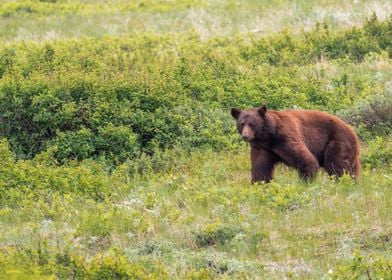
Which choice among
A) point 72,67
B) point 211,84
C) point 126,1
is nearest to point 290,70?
point 211,84

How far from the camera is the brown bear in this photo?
11.0 m

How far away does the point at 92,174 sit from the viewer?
42.1ft

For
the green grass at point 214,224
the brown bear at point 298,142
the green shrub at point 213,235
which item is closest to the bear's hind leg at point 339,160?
A: the brown bear at point 298,142

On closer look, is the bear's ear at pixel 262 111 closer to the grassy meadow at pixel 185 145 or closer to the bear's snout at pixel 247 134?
the bear's snout at pixel 247 134

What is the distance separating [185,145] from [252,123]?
2932 millimetres

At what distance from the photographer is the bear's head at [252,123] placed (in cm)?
1098

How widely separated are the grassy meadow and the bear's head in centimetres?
57

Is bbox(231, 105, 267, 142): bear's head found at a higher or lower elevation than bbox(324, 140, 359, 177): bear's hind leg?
higher

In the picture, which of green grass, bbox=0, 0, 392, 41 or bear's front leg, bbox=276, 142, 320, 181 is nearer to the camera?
bear's front leg, bbox=276, 142, 320, 181

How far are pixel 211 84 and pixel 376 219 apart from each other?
6636 millimetres

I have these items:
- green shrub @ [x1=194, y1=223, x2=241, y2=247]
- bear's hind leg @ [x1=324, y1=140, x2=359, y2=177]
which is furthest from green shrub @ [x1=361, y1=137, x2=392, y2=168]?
green shrub @ [x1=194, y1=223, x2=241, y2=247]

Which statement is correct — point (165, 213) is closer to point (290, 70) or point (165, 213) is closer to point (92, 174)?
point (92, 174)

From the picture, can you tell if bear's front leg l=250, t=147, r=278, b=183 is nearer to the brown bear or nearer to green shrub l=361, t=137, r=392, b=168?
the brown bear

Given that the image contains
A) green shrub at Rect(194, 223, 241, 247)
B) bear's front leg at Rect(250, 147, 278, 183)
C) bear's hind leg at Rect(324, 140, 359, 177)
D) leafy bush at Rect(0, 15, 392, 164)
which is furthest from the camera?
leafy bush at Rect(0, 15, 392, 164)
